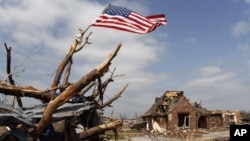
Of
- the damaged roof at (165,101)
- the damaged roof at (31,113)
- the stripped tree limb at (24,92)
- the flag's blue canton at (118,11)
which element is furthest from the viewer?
the damaged roof at (165,101)

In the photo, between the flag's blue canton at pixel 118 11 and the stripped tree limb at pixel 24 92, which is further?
the flag's blue canton at pixel 118 11

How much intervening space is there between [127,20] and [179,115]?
4488 cm

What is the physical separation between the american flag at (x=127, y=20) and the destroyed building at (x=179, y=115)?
42.3 metres

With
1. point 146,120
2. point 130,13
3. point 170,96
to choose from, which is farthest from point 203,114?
point 130,13

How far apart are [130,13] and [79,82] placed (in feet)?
10.8

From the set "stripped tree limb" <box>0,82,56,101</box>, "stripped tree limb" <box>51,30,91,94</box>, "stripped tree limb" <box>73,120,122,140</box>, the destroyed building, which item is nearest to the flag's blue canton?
"stripped tree limb" <box>51,30,91,94</box>

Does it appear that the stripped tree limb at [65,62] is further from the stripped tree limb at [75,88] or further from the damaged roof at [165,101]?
the damaged roof at [165,101]

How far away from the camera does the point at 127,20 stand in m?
9.58

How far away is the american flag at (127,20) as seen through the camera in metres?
9.26

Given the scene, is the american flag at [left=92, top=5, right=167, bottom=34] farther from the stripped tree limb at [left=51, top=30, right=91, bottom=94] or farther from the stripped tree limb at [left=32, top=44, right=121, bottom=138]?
the stripped tree limb at [left=32, top=44, right=121, bottom=138]

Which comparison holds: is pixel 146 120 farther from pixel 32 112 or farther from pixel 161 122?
pixel 32 112

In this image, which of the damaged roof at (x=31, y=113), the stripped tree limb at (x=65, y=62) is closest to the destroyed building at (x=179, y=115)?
the stripped tree limb at (x=65, y=62)

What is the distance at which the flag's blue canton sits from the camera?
9796mm

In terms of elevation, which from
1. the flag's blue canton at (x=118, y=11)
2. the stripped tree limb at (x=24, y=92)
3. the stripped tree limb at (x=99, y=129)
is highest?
the flag's blue canton at (x=118, y=11)
